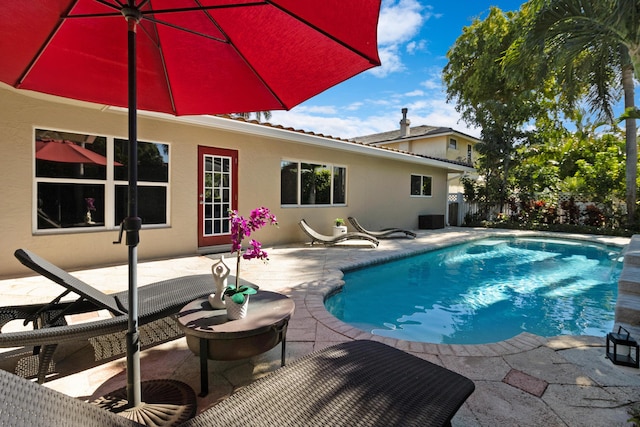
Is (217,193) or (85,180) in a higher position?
(85,180)

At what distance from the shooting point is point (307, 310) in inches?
158

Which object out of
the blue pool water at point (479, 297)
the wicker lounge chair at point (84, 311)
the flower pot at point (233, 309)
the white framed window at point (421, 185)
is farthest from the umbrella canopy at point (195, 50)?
the white framed window at point (421, 185)

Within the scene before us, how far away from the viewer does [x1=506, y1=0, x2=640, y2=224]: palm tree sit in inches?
255

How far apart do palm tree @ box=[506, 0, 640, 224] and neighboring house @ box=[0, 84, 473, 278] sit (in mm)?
5820

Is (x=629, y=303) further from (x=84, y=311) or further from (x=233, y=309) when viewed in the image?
(x=84, y=311)

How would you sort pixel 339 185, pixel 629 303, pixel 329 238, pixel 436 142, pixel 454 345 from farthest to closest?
pixel 436 142
pixel 339 185
pixel 329 238
pixel 629 303
pixel 454 345

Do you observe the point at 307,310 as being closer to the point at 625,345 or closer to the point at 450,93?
the point at 625,345

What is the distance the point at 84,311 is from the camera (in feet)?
8.89

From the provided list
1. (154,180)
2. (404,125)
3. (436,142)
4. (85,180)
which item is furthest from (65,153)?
(404,125)

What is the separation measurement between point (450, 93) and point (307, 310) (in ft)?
70.0

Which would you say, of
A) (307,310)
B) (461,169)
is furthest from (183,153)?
(461,169)

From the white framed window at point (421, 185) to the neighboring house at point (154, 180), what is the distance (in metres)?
3.83

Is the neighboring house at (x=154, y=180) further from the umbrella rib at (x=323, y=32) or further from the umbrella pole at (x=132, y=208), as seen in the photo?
the umbrella rib at (x=323, y=32)

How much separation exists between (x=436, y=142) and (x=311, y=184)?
49.1 ft
